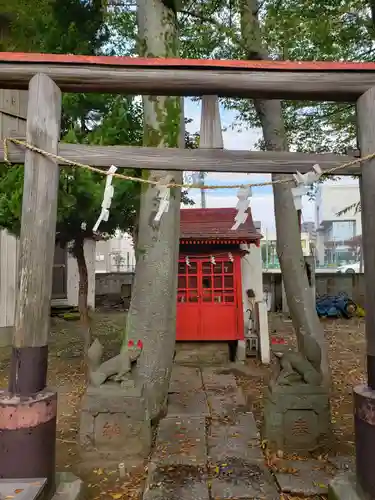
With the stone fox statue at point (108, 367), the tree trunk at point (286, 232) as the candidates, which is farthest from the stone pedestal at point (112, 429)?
the tree trunk at point (286, 232)

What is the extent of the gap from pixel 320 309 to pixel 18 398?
1614 cm

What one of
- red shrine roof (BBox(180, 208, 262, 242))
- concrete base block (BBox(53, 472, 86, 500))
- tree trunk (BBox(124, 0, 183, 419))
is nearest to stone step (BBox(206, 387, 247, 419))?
tree trunk (BBox(124, 0, 183, 419))

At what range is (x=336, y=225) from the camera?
46.9 meters

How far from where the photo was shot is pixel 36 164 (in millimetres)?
3336

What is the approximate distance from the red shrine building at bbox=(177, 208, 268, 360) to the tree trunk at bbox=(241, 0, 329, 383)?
9.73 feet

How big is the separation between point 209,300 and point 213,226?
194 centimetres

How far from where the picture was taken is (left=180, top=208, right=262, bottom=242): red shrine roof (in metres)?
10.2

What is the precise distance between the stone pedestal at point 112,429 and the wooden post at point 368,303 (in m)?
2.59

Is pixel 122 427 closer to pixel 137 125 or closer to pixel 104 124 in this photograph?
pixel 104 124

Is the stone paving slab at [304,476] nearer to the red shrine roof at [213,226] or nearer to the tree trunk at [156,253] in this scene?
the tree trunk at [156,253]

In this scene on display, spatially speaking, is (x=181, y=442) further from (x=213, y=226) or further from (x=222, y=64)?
(x=213, y=226)

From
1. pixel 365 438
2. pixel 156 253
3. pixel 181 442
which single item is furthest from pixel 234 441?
pixel 156 253

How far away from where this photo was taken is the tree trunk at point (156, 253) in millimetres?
5801

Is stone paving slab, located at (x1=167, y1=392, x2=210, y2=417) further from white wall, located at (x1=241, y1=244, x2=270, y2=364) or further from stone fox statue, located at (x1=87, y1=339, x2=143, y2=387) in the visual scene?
white wall, located at (x1=241, y1=244, x2=270, y2=364)
